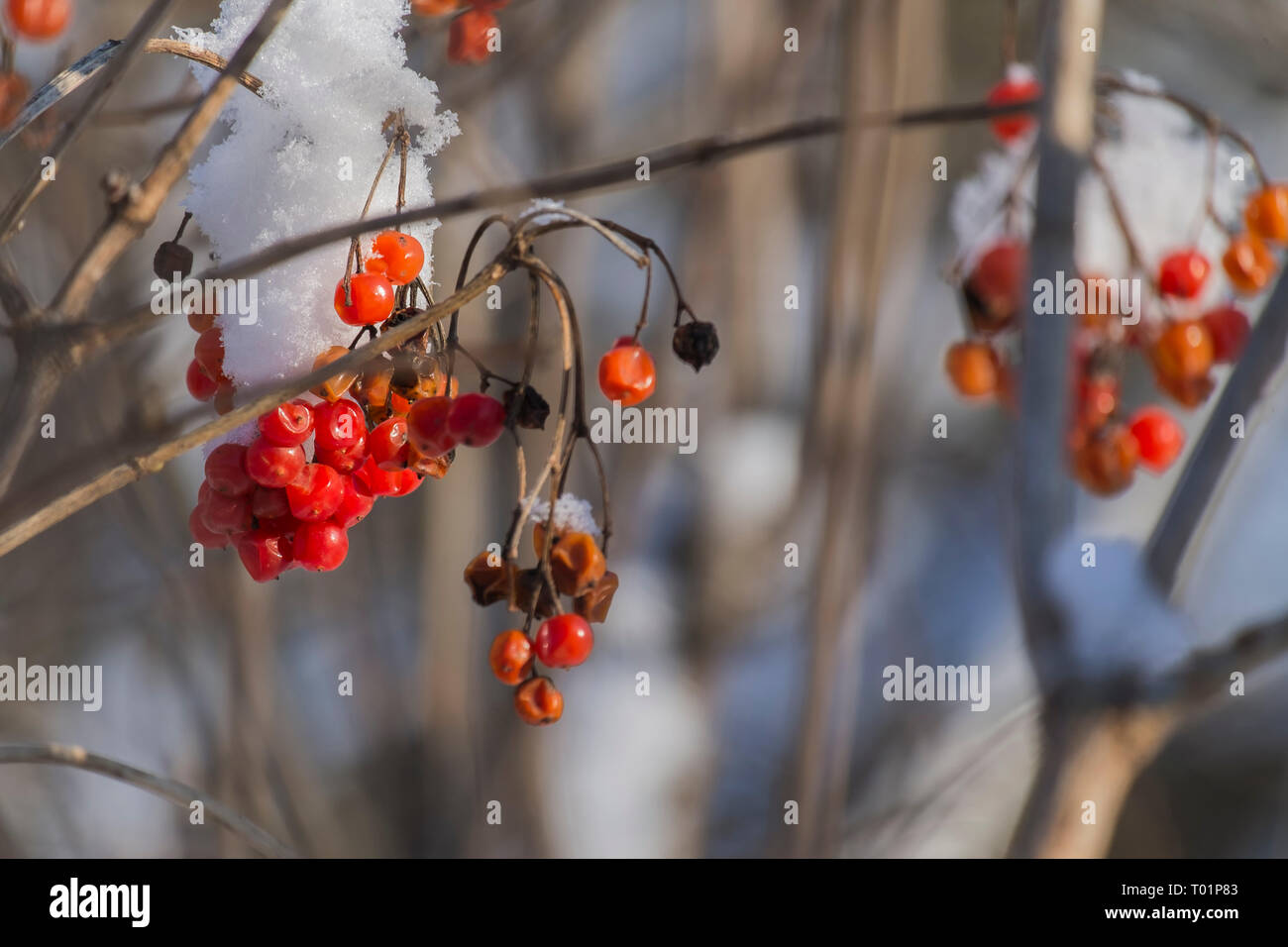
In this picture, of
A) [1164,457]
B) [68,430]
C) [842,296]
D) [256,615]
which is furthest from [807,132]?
[68,430]

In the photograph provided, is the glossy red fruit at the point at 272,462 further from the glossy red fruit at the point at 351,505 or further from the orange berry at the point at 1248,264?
the orange berry at the point at 1248,264

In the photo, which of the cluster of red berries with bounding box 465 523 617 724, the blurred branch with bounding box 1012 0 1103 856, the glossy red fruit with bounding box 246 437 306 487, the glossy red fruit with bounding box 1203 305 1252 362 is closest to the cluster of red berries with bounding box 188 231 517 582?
the glossy red fruit with bounding box 246 437 306 487

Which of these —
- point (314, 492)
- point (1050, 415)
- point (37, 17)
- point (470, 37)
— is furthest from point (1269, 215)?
point (37, 17)

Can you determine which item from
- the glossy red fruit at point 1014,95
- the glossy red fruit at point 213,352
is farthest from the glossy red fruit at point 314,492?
the glossy red fruit at point 1014,95

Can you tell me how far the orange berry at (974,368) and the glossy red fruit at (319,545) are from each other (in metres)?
0.91

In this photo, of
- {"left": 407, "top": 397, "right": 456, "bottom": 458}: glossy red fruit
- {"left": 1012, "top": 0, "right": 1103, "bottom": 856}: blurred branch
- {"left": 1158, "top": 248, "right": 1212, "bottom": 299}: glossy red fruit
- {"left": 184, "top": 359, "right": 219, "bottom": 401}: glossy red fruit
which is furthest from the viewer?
{"left": 1158, "top": 248, "right": 1212, "bottom": 299}: glossy red fruit

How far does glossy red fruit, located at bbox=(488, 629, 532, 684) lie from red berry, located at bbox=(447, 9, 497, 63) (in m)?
0.81

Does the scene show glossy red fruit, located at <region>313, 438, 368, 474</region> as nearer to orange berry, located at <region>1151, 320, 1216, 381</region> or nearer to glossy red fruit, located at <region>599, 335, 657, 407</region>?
glossy red fruit, located at <region>599, 335, 657, 407</region>

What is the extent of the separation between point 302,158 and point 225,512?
30cm

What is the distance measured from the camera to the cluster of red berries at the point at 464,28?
1397mm

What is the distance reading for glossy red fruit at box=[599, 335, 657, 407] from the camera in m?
0.90

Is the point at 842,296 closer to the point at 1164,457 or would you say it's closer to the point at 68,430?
the point at 1164,457

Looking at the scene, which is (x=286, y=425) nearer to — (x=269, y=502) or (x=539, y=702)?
(x=269, y=502)

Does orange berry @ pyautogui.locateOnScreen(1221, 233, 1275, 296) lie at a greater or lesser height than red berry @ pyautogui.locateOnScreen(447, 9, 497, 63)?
lesser
